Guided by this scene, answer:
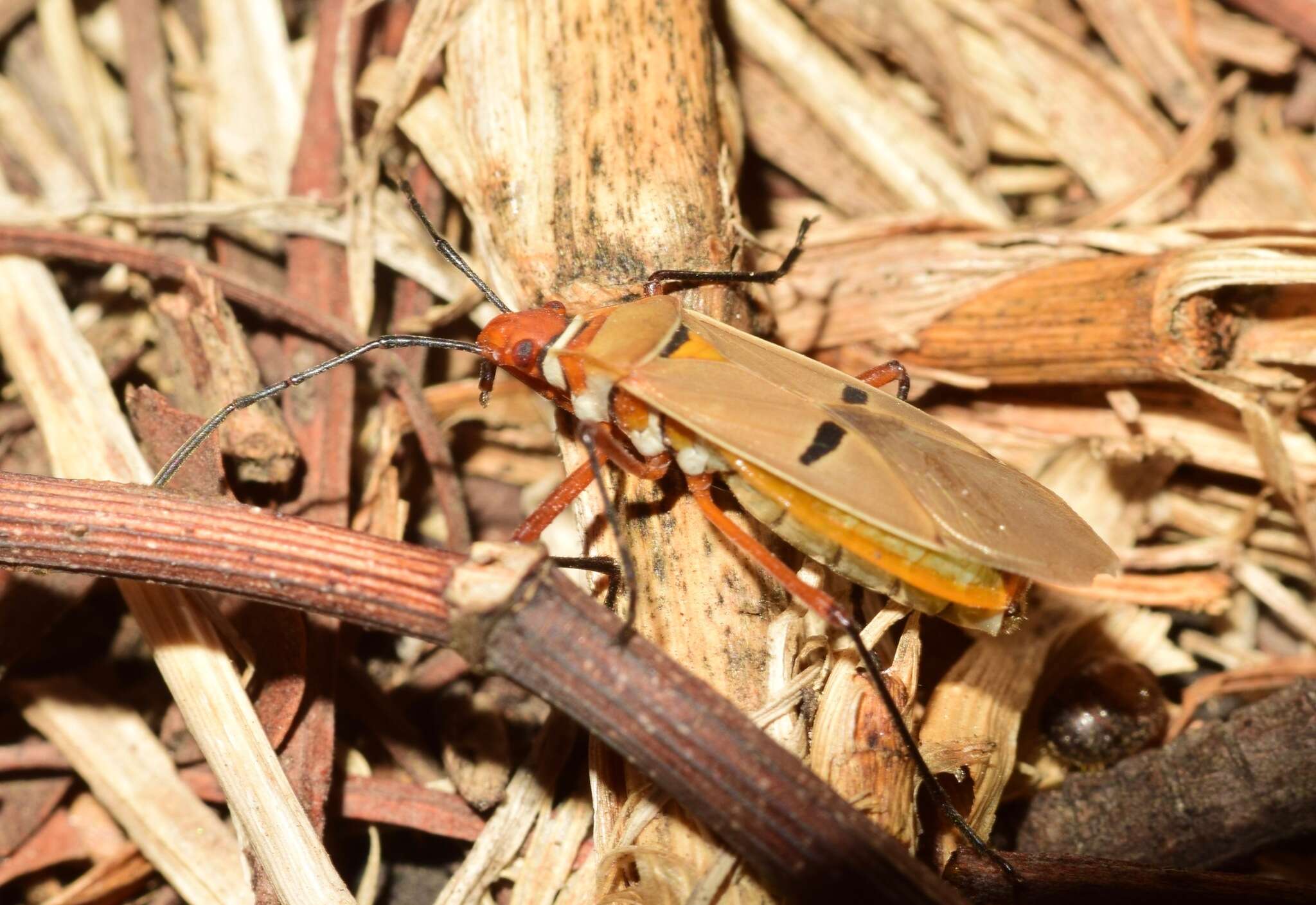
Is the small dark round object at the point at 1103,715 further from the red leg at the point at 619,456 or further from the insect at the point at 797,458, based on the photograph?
the red leg at the point at 619,456

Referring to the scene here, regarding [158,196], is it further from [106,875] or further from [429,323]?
[106,875]

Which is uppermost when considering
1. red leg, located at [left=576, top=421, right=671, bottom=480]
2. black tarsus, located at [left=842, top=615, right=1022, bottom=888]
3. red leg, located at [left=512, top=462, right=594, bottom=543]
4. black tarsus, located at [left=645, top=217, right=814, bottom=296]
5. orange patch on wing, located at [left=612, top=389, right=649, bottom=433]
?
black tarsus, located at [left=645, top=217, right=814, bottom=296]

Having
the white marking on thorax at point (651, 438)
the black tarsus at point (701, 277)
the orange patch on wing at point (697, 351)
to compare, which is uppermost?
the black tarsus at point (701, 277)

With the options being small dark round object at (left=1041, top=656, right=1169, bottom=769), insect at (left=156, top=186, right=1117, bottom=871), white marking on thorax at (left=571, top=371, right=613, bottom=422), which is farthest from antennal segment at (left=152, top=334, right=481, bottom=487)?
small dark round object at (left=1041, top=656, right=1169, bottom=769)

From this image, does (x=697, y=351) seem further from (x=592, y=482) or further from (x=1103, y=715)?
(x=1103, y=715)

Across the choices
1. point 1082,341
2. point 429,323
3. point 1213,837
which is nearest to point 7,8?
point 429,323

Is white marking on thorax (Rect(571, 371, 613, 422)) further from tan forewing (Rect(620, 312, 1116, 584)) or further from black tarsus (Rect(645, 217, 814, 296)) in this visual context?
black tarsus (Rect(645, 217, 814, 296))

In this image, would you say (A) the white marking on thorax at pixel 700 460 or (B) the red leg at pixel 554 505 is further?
(A) the white marking on thorax at pixel 700 460

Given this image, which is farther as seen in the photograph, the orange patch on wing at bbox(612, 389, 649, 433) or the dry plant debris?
the orange patch on wing at bbox(612, 389, 649, 433)

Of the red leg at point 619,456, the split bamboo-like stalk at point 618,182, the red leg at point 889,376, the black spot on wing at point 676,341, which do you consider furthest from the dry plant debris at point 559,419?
the red leg at point 889,376
